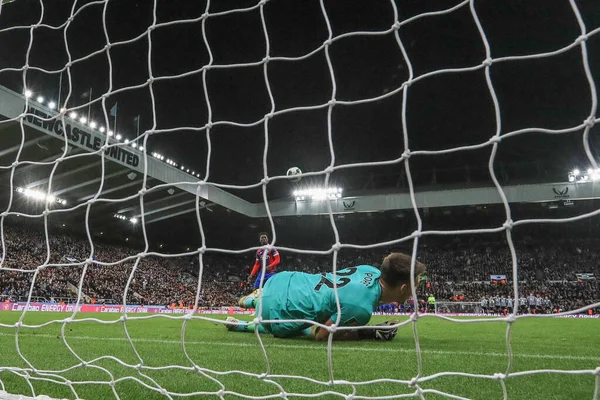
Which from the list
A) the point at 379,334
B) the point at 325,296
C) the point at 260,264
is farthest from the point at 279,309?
the point at 260,264

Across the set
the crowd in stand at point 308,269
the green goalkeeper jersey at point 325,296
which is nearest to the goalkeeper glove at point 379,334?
the green goalkeeper jersey at point 325,296

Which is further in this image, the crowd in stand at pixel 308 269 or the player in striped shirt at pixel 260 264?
the crowd in stand at pixel 308 269

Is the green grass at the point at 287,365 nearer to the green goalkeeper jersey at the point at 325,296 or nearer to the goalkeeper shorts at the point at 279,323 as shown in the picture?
the goalkeeper shorts at the point at 279,323

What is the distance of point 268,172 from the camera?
20125 mm

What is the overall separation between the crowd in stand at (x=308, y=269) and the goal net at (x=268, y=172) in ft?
0.55

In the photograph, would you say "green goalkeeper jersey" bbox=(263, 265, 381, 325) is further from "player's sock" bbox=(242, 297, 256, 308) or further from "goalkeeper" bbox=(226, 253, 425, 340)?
"player's sock" bbox=(242, 297, 256, 308)

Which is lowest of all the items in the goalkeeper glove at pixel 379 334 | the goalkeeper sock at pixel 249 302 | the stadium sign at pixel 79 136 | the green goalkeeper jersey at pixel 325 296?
the goalkeeper glove at pixel 379 334

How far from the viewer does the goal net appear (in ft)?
6.67

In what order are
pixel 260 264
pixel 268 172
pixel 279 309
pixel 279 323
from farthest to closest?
1. pixel 268 172
2. pixel 260 264
3. pixel 279 323
4. pixel 279 309

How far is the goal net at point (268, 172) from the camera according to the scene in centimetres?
203

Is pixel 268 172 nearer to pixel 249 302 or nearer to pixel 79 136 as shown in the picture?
pixel 79 136

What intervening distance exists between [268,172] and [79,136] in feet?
24.9

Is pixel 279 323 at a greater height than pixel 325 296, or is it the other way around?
pixel 325 296

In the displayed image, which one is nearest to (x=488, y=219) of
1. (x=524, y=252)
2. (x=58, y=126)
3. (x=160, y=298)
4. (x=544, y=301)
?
(x=524, y=252)
